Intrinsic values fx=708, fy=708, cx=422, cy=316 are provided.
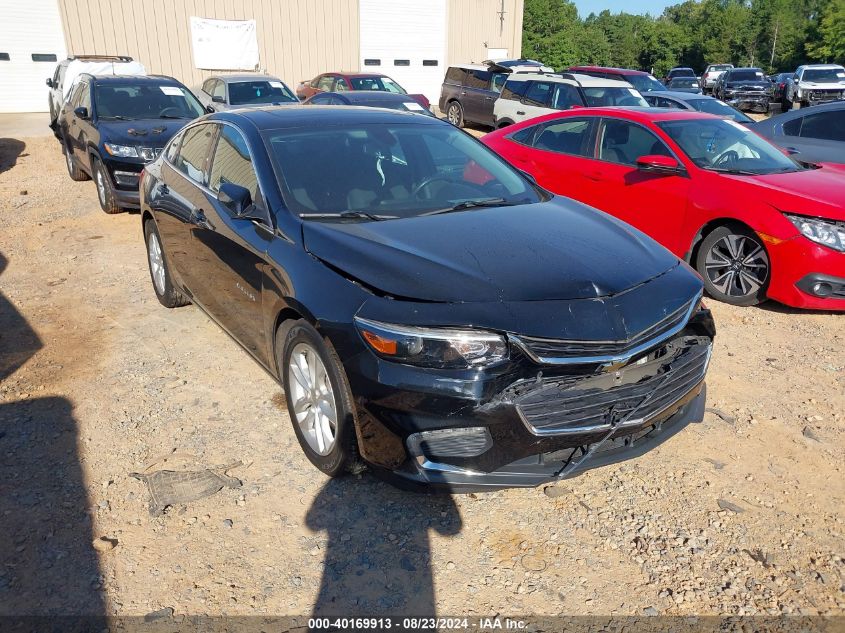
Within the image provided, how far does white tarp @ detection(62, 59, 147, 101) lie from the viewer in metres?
14.0

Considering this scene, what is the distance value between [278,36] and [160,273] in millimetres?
21598

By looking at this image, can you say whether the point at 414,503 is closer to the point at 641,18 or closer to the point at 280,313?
the point at 280,313

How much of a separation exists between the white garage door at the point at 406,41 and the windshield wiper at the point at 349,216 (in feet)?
79.2

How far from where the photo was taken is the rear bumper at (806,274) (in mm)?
5301

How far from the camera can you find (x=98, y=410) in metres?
4.20

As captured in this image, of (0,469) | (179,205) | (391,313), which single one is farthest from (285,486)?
(179,205)

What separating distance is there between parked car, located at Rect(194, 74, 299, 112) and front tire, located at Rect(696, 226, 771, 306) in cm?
1137

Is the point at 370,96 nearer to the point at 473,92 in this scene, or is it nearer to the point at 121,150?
the point at 473,92

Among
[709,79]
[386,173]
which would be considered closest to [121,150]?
[386,173]

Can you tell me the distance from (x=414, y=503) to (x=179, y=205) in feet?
8.99

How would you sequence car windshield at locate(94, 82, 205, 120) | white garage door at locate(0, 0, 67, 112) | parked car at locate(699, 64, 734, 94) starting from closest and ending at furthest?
car windshield at locate(94, 82, 205, 120) < white garage door at locate(0, 0, 67, 112) < parked car at locate(699, 64, 734, 94)

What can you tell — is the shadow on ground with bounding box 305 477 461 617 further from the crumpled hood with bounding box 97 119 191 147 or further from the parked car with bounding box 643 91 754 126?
the parked car with bounding box 643 91 754 126

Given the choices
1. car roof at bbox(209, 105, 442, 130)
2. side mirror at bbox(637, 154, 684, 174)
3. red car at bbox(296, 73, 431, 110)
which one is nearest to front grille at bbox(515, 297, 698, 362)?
car roof at bbox(209, 105, 442, 130)

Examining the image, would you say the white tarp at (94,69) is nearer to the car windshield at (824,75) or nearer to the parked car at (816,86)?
the parked car at (816,86)
